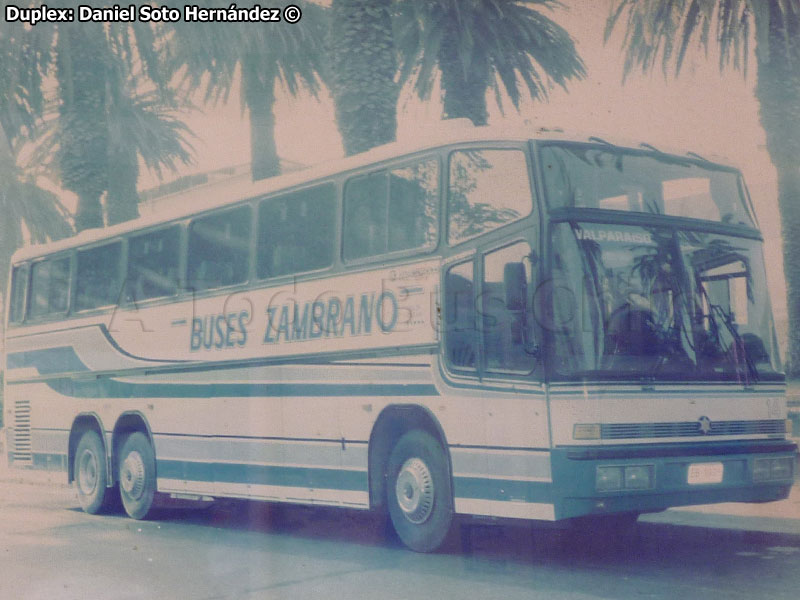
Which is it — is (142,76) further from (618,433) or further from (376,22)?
(618,433)

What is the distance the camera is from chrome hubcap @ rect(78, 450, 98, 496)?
1584cm

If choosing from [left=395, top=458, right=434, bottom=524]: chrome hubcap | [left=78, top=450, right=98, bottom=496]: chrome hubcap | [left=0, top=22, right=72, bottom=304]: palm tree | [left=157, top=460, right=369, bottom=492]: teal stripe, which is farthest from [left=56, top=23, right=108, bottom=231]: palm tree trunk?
[left=395, top=458, right=434, bottom=524]: chrome hubcap

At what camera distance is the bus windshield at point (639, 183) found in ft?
32.3

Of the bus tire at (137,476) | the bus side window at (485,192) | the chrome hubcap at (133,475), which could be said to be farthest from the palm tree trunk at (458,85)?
the bus side window at (485,192)

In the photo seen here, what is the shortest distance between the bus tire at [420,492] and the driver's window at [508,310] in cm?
111

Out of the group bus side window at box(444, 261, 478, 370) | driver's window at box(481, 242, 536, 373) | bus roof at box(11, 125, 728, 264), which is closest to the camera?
driver's window at box(481, 242, 536, 373)

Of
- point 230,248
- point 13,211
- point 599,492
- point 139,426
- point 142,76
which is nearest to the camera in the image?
point 599,492

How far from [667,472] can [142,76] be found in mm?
19631

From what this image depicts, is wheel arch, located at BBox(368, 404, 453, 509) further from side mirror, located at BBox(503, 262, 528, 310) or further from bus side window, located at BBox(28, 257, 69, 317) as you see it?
bus side window, located at BBox(28, 257, 69, 317)

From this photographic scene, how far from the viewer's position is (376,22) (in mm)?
17453

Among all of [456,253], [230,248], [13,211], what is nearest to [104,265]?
[230,248]

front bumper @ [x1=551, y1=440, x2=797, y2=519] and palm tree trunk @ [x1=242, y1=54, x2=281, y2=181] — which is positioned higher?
palm tree trunk @ [x1=242, y1=54, x2=281, y2=181]

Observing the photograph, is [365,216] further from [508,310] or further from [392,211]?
[508,310]

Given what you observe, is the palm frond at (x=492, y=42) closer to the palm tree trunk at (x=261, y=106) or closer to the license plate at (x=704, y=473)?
the palm tree trunk at (x=261, y=106)
